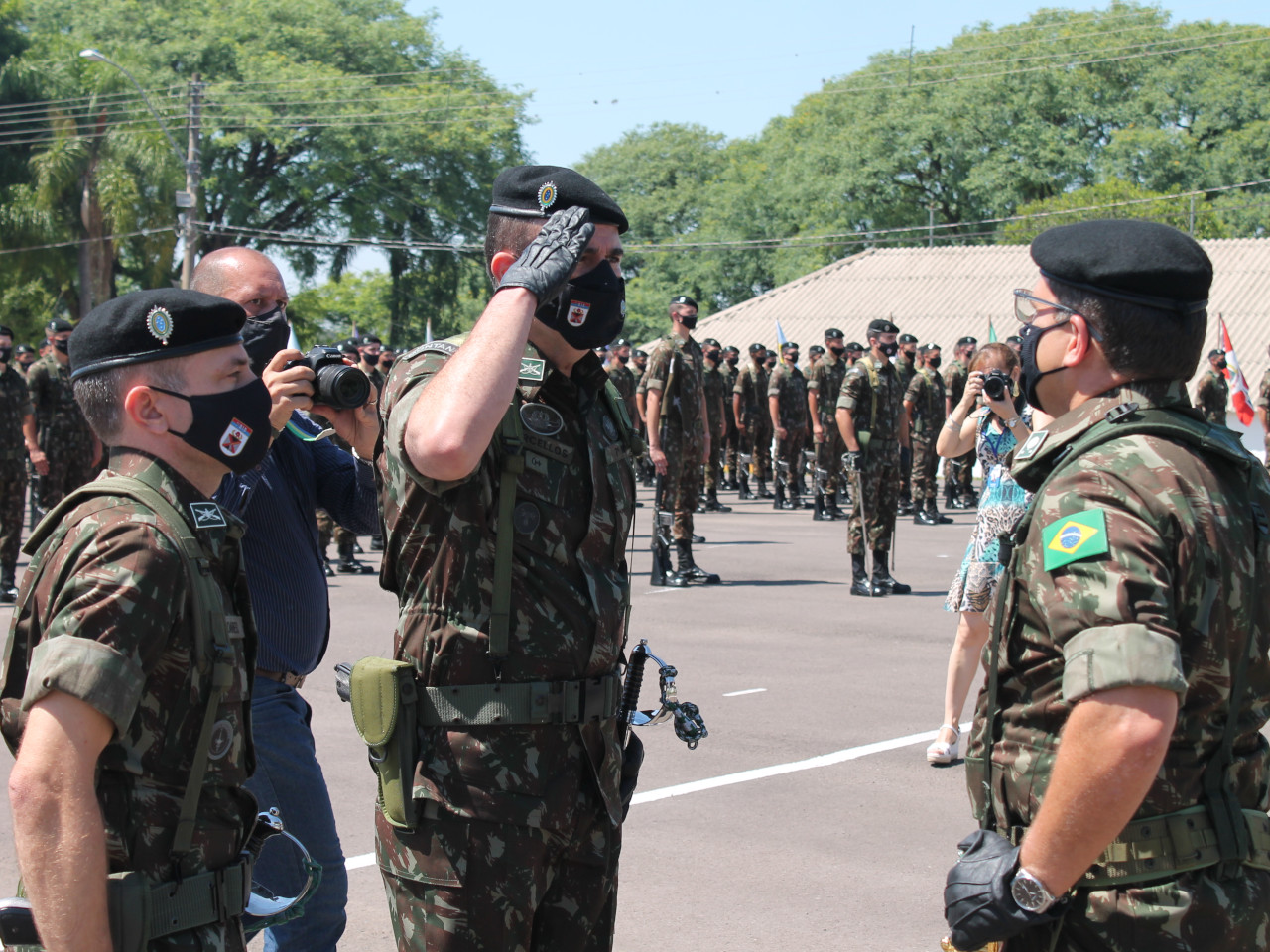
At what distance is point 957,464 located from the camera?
23.1 metres

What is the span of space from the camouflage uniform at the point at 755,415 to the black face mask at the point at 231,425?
22210 millimetres

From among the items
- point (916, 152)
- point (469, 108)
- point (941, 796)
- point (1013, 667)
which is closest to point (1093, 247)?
point (1013, 667)

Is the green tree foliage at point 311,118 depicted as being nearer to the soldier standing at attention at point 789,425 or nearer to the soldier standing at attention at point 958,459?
the soldier standing at attention at point 789,425

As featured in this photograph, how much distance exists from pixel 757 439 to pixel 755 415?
0.60 metres

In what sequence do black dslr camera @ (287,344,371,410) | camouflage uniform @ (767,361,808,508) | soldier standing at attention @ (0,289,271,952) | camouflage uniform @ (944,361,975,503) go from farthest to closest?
camouflage uniform @ (767,361,808,508) < camouflage uniform @ (944,361,975,503) < black dslr camera @ (287,344,371,410) < soldier standing at attention @ (0,289,271,952)

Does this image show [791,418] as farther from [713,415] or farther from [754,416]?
[713,415]

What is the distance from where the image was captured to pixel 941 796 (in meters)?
6.43

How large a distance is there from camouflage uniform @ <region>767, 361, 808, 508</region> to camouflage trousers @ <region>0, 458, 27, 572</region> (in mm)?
12583

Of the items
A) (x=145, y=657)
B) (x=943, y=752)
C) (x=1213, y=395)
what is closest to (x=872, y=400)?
(x=943, y=752)

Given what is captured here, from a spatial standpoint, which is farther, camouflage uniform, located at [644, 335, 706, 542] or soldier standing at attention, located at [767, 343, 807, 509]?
soldier standing at attention, located at [767, 343, 807, 509]

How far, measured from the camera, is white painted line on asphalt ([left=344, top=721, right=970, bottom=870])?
6.44m

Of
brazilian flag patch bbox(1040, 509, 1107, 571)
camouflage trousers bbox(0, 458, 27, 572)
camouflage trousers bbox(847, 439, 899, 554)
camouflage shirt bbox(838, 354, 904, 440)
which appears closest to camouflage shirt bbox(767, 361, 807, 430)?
camouflage shirt bbox(838, 354, 904, 440)

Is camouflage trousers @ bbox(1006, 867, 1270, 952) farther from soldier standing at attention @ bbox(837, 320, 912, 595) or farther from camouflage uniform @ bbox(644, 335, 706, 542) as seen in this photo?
camouflage uniform @ bbox(644, 335, 706, 542)

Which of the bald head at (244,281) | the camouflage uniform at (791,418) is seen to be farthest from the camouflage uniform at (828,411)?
the bald head at (244,281)
